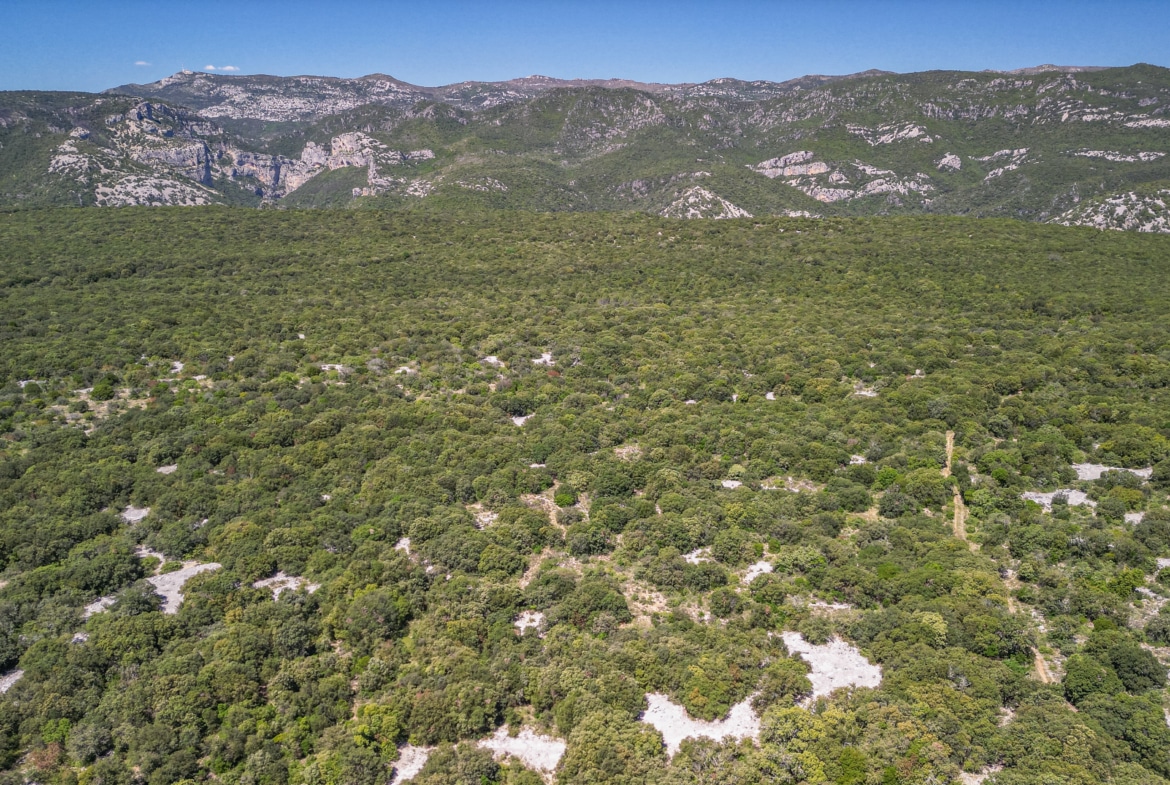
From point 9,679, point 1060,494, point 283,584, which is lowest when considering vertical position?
point 9,679

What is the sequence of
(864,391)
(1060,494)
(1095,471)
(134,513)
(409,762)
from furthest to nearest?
1. (864,391)
2. (1095,471)
3. (134,513)
4. (1060,494)
5. (409,762)

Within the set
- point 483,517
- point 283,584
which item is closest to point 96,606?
point 283,584

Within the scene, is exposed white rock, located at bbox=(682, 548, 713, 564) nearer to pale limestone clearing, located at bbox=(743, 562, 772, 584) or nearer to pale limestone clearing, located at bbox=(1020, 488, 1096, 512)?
pale limestone clearing, located at bbox=(743, 562, 772, 584)

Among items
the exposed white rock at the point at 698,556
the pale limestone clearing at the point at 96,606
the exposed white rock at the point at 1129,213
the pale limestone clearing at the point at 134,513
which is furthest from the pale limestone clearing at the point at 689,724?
the exposed white rock at the point at 1129,213

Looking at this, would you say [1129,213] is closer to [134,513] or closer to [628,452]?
[628,452]

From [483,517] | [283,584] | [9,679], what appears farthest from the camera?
[483,517]

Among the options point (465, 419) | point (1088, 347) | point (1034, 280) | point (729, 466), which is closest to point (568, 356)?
point (465, 419)

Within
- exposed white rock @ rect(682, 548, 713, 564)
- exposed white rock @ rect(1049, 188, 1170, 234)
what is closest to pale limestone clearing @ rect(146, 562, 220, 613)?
exposed white rock @ rect(682, 548, 713, 564)
